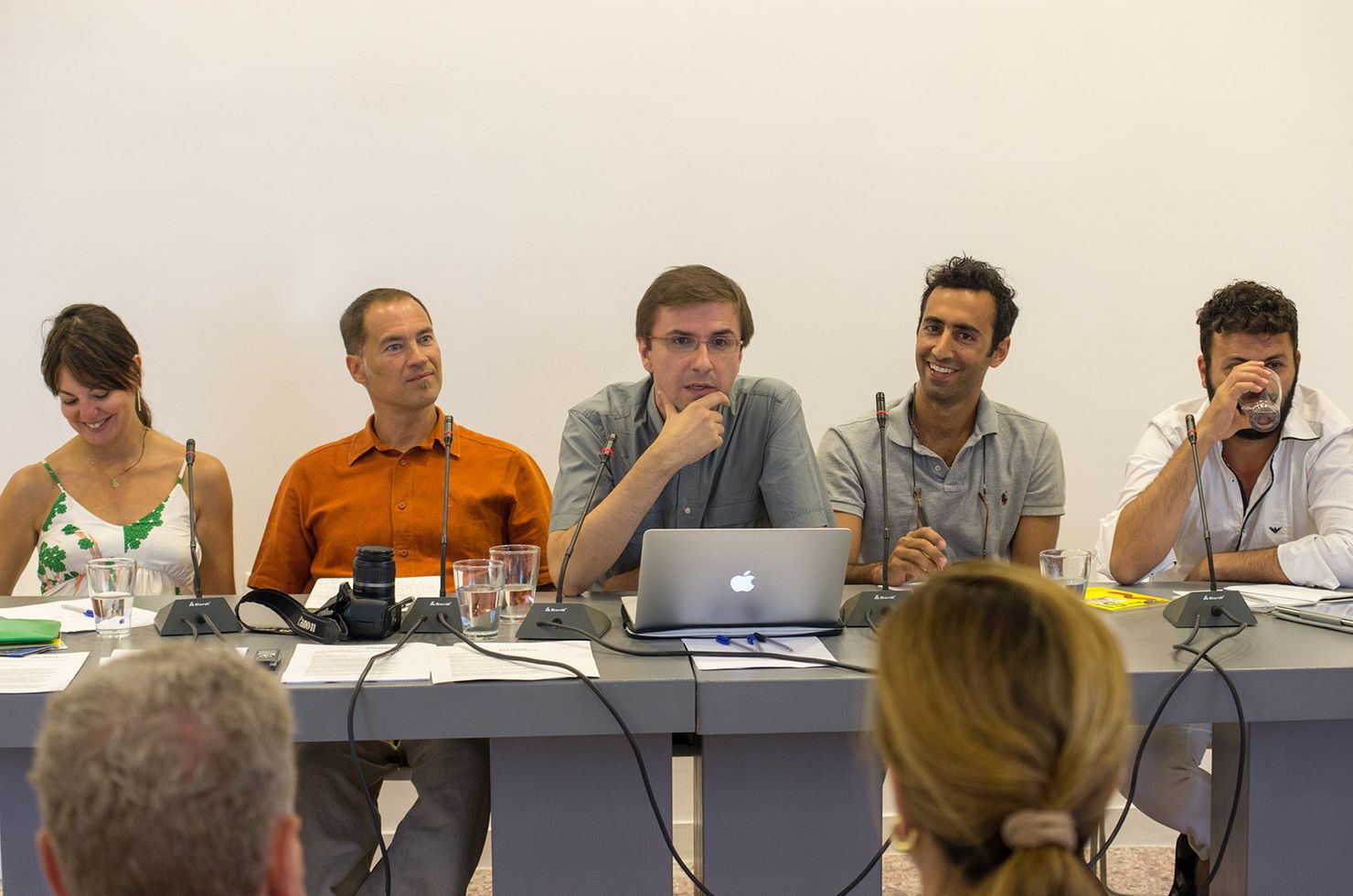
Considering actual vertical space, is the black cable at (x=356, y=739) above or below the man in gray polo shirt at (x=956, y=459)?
below

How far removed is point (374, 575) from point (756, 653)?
641mm

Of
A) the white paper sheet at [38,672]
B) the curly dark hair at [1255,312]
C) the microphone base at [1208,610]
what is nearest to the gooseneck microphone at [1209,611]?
the microphone base at [1208,610]

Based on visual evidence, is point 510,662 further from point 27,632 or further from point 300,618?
point 27,632

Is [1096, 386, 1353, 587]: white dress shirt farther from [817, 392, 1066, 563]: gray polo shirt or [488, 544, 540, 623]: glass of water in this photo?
[488, 544, 540, 623]: glass of water

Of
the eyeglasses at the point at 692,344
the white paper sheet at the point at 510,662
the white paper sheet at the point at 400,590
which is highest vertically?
the eyeglasses at the point at 692,344

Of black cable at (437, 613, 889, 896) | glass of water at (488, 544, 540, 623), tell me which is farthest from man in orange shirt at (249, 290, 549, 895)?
black cable at (437, 613, 889, 896)

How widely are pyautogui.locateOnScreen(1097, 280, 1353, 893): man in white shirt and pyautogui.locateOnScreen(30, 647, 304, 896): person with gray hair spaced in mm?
2001

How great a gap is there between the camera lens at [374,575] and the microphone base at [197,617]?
0.22 m

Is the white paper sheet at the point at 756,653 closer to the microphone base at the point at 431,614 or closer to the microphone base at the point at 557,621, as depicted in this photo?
the microphone base at the point at 557,621

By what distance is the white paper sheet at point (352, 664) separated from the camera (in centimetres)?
165

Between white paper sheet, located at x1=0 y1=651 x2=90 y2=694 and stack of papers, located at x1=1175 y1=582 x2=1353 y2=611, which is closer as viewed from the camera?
white paper sheet, located at x1=0 y1=651 x2=90 y2=694

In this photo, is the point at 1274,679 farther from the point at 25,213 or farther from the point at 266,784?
the point at 25,213

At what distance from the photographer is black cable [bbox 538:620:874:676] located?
170 centimetres

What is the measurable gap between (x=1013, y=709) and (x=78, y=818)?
0.63 m
